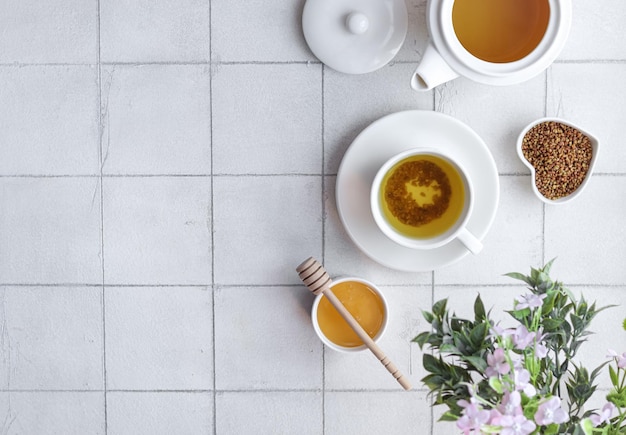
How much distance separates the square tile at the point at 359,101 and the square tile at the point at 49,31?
46 centimetres

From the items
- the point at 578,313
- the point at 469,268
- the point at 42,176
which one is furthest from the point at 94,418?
the point at 578,313

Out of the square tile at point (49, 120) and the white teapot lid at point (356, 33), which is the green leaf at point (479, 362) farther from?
the square tile at point (49, 120)

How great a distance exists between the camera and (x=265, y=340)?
4.10 ft

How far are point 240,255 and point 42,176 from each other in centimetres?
41

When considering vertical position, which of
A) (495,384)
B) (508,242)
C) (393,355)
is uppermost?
(508,242)

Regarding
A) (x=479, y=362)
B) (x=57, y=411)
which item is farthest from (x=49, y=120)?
(x=479, y=362)

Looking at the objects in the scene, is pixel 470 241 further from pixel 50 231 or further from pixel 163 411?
pixel 50 231

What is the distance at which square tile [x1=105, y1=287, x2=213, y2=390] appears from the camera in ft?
4.11

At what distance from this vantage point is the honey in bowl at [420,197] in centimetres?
114

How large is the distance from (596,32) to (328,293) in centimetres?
70

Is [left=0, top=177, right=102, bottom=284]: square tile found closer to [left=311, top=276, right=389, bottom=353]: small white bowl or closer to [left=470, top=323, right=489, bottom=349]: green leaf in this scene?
[left=311, top=276, right=389, bottom=353]: small white bowl

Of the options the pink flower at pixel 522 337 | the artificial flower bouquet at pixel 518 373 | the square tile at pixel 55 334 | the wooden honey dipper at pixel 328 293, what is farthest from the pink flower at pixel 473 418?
the square tile at pixel 55 334

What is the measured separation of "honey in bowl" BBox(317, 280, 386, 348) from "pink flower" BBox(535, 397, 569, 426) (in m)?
0.44

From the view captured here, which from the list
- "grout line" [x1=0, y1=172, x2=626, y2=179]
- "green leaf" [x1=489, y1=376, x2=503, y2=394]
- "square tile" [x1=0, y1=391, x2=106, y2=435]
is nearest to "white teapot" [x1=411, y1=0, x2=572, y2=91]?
"grout line" [x1=0, y1=172, x2=626, y2=179]
